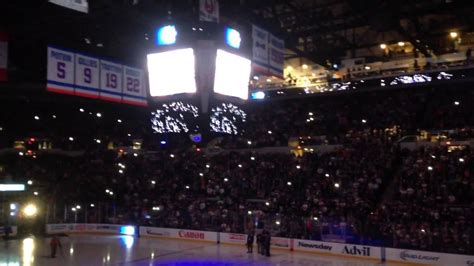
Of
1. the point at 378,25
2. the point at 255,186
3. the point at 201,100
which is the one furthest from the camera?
the point at 255,186

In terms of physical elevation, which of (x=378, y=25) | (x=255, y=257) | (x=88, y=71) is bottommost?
(x=255, y=257)

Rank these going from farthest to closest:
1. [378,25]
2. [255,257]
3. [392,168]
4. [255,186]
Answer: [255,186] < [392,168] < [255,257] < [378,25]

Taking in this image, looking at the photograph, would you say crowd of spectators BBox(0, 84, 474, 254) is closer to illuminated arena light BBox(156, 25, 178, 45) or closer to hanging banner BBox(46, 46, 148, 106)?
hanging banner BBox(46, 46, 148, 106)

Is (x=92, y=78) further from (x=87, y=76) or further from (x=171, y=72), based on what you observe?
(x=171, y=72)

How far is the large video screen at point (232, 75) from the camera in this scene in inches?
384

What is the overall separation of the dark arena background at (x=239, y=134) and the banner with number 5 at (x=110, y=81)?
0.14ft

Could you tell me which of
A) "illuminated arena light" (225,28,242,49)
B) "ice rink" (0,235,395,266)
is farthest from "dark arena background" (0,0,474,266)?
"ice rink" (0,235,395,266)

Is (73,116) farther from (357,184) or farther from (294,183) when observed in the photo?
(357,184)

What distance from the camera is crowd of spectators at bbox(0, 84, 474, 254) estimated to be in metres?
25.2

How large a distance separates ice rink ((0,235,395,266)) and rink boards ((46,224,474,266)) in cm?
68

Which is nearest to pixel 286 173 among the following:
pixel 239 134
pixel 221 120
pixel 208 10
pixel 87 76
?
pixel 239 134

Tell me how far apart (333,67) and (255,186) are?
8.20 m

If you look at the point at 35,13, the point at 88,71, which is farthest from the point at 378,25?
the point at 35,13

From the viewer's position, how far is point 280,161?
109ft
